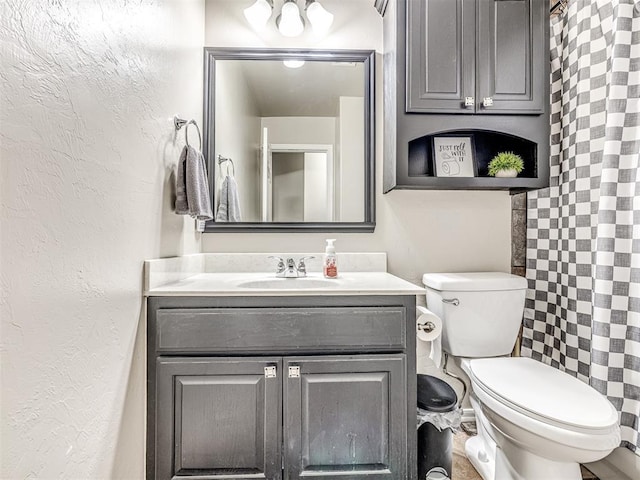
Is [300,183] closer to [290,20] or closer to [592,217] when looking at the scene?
[290,20]

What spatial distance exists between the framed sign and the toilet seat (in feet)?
3.03

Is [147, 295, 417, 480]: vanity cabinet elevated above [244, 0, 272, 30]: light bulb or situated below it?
below

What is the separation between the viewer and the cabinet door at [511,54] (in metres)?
1.52

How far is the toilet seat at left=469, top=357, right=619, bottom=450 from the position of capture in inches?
38.9

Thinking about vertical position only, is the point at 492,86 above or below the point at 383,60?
below

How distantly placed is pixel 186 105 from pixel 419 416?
1.68 meters

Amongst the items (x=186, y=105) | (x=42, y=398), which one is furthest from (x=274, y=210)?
(x=42, y=398)

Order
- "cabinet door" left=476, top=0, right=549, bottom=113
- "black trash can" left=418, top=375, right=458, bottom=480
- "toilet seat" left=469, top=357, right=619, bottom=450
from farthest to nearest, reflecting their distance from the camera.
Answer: "cabinet door" left=476, top=0, right=549, bottom=113, "black trash can" left=418, top=375, right=458, bottom=480, "toilet seat" left=469, top=357, right=619, bottom=450

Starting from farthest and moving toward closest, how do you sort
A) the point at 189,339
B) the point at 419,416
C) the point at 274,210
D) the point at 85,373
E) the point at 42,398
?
the point at 274,210, the point at 419,416, the point at 189,339, the point at 85,373, the point at 42,398

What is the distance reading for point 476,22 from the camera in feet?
4.99

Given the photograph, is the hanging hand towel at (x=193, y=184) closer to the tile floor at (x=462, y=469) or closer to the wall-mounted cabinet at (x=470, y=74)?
the wall-mounted cabinet at (x=470, y=74)

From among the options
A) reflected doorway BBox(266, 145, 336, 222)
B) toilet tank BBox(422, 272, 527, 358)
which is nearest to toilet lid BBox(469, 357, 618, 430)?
toilet tank BBox(422, 272, 527, 358)

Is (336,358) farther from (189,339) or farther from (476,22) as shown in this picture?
(476,22)

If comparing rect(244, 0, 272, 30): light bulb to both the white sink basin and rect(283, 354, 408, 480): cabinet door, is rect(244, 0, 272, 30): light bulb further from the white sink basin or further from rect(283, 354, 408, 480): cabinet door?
rect(283, 354, 408, 480): cabinet door
